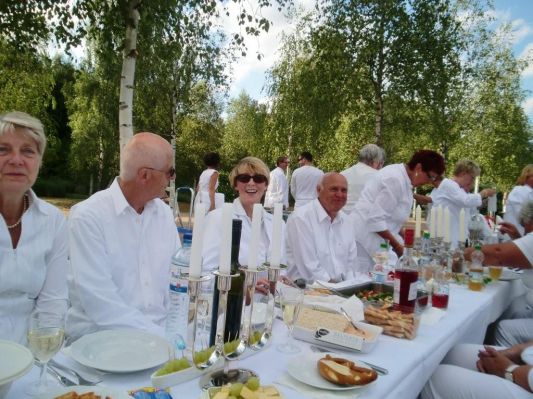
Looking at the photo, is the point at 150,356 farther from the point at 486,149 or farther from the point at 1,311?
the point at 486,149

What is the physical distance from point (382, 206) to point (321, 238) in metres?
1.25

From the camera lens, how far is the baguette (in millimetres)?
1354

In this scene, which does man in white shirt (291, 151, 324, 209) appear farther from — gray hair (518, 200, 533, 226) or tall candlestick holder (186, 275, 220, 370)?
tall candlestick holder (186, 275, 220, 370)

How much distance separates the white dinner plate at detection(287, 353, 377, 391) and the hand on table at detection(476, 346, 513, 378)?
1.15 meters

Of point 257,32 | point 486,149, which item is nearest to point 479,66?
point 486,149

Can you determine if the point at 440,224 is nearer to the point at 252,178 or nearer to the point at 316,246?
the point at 316,246

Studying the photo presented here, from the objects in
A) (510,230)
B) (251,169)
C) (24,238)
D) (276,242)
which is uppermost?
(251,169)

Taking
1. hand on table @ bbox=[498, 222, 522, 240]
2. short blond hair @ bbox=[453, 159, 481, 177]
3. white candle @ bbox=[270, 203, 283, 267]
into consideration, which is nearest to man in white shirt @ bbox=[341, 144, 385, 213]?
short blond hair @ bbox=[453, 159, 481, 177]

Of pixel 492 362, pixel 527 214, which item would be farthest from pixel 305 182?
pixel 492 362

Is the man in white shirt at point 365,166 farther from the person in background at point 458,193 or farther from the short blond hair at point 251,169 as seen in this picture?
the short blond hair at point 251,169

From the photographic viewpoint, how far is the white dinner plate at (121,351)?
4.50ft

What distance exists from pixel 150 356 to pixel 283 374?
0.46 m

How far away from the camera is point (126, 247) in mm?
2242

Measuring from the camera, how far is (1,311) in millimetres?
1888
